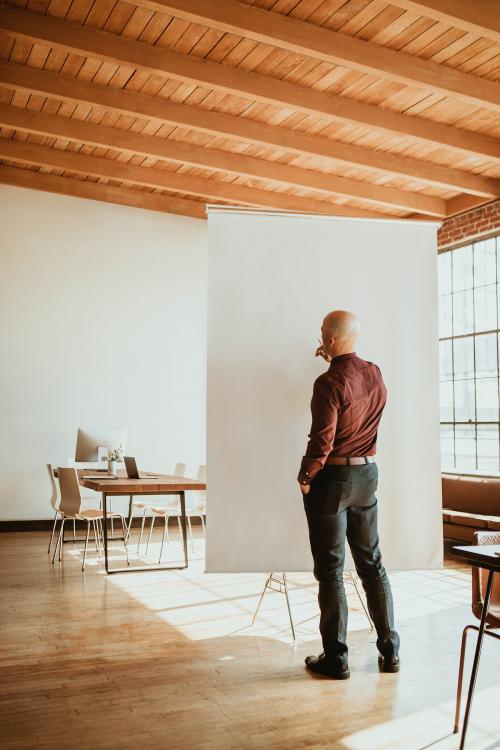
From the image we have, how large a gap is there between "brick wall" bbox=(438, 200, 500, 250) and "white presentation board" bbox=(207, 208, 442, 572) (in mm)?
4589

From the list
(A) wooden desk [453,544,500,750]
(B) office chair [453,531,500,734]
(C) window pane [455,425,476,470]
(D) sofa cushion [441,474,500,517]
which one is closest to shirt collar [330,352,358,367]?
(B) office chair [453,531,500,734]

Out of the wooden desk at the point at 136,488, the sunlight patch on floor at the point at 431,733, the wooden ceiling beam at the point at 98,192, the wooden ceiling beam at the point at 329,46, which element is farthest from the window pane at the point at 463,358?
the sunlight patch on floor at the point at 431,733

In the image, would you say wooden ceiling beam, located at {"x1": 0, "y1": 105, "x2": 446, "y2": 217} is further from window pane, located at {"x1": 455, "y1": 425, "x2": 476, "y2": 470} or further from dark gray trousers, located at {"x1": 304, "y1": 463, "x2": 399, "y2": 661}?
dark gray trousers, located at {"x1": 304, "y1": 463, "x2": 399, "y2": 661}

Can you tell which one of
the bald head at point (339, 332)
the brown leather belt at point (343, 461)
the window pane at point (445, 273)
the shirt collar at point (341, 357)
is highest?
the window pane at point (445, 273)

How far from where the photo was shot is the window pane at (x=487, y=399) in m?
8.66

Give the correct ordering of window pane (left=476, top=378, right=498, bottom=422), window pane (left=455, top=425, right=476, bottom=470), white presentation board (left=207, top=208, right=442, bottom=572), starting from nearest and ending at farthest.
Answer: white presentation board (left=207, top=208, right=442, bottom=572) → window pane (left=476, top=378, right=498, bottom=422) → window pane (left=455, top=425, right=476, bottom=470)

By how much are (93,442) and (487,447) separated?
4706 millimetres

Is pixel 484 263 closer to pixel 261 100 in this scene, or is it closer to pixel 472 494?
pixel 472 494

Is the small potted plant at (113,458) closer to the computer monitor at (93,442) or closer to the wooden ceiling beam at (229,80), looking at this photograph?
the computer monitor at (93,442)

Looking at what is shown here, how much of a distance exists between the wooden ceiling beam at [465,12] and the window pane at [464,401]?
16.3ft

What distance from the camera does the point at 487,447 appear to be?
342 inches

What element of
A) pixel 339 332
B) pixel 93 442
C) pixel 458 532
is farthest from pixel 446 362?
pixel 339 332

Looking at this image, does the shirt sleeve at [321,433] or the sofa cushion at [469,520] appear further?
the sofa cushion at [469,520]

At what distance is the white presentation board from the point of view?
413 centimetres
